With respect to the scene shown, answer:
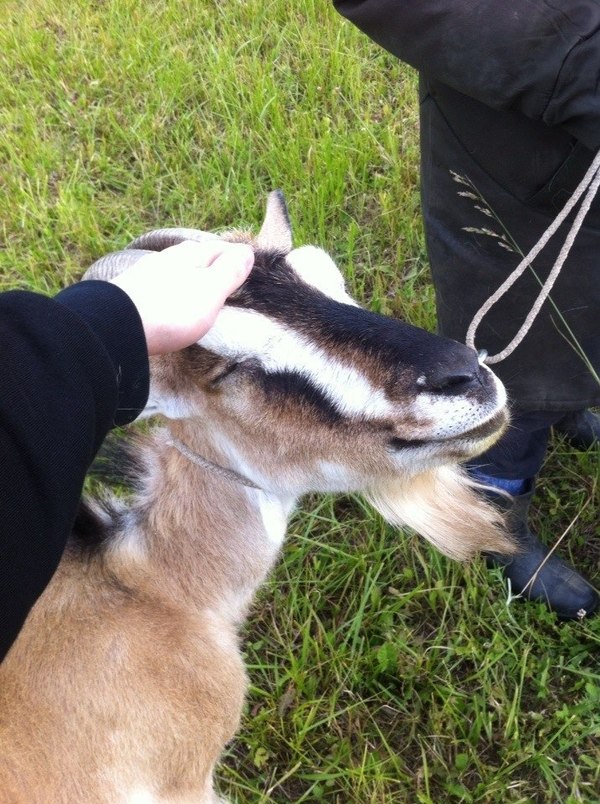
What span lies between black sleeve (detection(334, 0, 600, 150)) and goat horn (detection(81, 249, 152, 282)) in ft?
2.86

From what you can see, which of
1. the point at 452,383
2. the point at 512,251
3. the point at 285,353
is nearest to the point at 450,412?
the point at 452,383

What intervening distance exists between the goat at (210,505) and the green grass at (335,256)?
542 millimetres

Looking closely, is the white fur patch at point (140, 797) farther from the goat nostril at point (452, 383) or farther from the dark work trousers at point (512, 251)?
the dark work trousers at point (512, 251)

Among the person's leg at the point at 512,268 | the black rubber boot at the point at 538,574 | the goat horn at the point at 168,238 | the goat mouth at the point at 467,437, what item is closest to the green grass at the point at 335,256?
the black rubber boot at the point at 538,574

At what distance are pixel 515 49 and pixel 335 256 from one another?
1.89m

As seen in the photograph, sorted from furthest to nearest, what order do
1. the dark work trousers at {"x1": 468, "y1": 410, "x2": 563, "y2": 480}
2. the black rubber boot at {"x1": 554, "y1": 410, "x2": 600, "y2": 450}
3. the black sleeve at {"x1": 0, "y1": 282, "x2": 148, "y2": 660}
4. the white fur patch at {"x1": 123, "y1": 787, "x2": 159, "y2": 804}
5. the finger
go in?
the black rubber boot at {"x1": 554, "y1": 410, "x2": 600, "y2": 450}, the dark work trousers at {"x1": 468, "y1": 410, "x2": 563, "y2": 480}, the white fur patch at {"x1": 123, "y1": 787, "x2": 159, "y2": 804}, the finger, the black sleeve at {"x1": 0, "y1": 282, "x2": 148, "y2": 660}

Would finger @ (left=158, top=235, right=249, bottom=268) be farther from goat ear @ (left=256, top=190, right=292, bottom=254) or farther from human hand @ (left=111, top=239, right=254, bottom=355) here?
goat ear @ (left=256, top=190, right=292, bottom=254)

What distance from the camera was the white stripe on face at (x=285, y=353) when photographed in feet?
5.96

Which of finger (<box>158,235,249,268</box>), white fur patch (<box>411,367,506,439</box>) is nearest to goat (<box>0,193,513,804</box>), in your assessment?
white fur patch (<box>411,367,506,439</box>)

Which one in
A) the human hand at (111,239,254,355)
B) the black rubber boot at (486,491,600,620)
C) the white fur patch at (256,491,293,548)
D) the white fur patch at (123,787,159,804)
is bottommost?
the black rubber boot at (486,491,600,620)

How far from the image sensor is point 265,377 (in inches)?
75.0

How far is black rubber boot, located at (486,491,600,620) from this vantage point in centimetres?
266

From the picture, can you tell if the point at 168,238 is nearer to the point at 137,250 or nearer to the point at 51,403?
the point at 137,250

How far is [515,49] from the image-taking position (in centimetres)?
182
